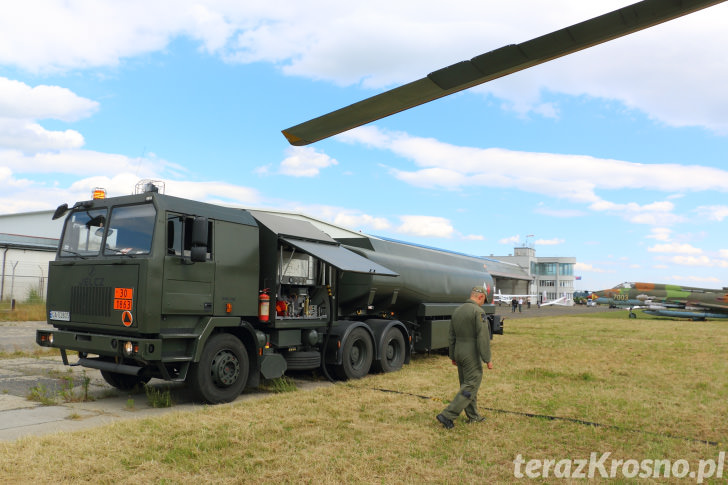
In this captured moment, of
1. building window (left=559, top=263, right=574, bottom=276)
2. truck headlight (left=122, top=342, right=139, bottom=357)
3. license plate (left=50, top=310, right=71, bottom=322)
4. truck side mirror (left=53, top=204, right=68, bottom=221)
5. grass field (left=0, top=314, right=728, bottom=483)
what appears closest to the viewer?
grass field (left=0, top=314, right=728, bottom=483)

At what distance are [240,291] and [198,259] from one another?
1117mm

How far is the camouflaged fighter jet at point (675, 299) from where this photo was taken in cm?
3919

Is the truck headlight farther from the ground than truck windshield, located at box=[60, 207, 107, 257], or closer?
closer

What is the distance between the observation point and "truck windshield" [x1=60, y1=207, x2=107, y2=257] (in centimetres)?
822

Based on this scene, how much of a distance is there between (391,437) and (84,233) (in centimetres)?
558

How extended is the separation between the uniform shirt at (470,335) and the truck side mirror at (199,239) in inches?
141

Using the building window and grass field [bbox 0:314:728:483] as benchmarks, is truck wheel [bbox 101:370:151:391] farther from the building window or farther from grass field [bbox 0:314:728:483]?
the building window

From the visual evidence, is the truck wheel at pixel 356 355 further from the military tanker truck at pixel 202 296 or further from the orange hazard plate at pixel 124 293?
the orange hazard plate at pixel 124 293

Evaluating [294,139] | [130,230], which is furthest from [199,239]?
[294,139]

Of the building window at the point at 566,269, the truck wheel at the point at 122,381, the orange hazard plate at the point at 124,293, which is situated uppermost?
the building window at the point at 566,269

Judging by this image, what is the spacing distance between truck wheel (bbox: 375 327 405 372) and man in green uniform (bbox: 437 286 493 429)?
4.05m

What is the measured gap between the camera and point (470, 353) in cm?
706

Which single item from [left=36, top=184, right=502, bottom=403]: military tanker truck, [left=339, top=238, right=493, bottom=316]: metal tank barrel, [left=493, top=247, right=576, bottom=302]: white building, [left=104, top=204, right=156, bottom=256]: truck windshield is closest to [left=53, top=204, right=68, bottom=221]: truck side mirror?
[left=36, top=184, right=502, bottom=403]: military tanker truck

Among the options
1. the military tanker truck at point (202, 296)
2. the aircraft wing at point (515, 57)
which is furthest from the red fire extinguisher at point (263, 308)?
the aircraft wing at point (515, 57)
